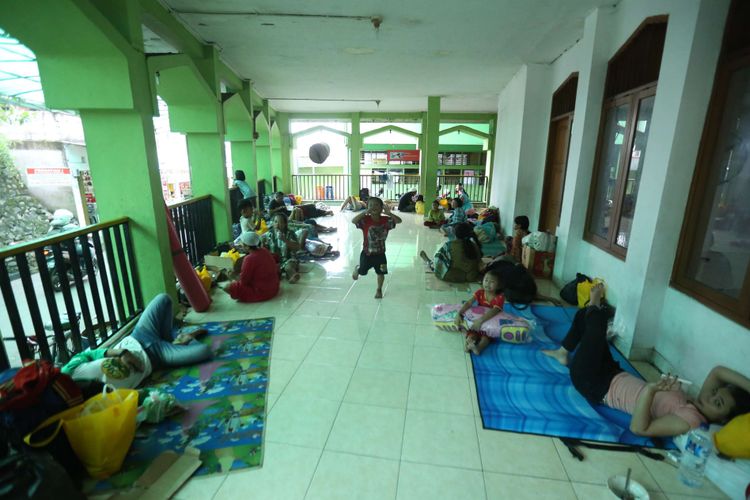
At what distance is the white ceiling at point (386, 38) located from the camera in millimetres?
4141

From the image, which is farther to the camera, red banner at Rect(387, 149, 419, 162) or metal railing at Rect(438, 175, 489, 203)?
red banner at Rect(387, 149, 419, 162)

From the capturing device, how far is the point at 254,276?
4309mm

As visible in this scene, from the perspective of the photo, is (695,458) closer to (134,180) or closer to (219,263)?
(134,180)

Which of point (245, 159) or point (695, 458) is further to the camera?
point (245, 159)

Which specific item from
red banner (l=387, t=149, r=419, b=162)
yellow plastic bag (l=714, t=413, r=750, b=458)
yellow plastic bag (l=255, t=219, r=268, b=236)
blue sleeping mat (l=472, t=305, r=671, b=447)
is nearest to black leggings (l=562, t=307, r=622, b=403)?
blue sleeping mat (l=472, t=305, r=671, b=447)

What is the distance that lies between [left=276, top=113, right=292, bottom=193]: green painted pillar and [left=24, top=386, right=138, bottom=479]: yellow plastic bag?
11563 millimetres

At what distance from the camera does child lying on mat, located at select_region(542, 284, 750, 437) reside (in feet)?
6.82

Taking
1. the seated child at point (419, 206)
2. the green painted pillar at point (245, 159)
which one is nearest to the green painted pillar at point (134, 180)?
the green painted pillar at point (245, 159)

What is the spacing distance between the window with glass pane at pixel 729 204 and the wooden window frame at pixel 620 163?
0.91m

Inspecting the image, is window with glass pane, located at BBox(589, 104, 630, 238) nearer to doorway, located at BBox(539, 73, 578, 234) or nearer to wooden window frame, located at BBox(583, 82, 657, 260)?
wooden window frame, located at BBox(583, 82, 657, 260)

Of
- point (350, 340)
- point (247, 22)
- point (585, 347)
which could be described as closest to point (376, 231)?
point (350, 340)

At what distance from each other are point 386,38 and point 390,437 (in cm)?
508

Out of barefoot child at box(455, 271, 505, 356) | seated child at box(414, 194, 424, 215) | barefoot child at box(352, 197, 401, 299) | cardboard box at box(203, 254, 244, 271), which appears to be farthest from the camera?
seated child at box(414, 194, 424, 215)

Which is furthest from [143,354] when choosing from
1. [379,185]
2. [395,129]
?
[379,185]
